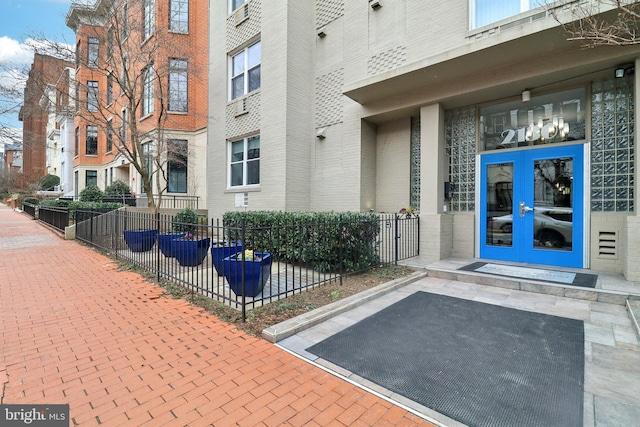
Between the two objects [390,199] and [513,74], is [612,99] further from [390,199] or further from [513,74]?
[390,199]

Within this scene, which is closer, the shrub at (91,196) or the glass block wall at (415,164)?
the glass block wall at (415,164)

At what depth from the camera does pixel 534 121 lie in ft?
23.1

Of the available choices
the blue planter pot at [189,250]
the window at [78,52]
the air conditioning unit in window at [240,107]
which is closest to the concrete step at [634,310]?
the blue planter pot at [189,250]

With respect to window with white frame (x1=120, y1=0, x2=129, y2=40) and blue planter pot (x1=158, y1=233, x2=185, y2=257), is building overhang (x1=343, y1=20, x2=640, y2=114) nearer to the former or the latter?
blue planter pot (x1=158, y1=233, x2=185, y2=257)

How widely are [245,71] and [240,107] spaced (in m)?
1.40

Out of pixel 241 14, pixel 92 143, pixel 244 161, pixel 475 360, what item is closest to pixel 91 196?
pixel 244 161

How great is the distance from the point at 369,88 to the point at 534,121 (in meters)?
3.96

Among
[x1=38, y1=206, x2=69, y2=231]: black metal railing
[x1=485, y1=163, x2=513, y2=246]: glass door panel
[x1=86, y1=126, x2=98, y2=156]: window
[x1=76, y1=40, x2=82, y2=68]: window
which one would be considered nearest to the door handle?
[x1=485, y1=163, x2=513, y2=246]: glass door panel

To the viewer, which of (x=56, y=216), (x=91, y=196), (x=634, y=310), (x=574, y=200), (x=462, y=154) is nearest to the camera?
(x=634, y=310)

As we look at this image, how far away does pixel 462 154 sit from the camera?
26.2 ft

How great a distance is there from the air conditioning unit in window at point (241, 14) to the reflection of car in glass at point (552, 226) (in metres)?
11.6

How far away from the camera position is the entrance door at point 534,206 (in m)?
6.40

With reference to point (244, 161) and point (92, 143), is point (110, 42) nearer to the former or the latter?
point (244, 161)

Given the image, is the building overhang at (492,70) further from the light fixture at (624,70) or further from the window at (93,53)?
the window at (93,53)
